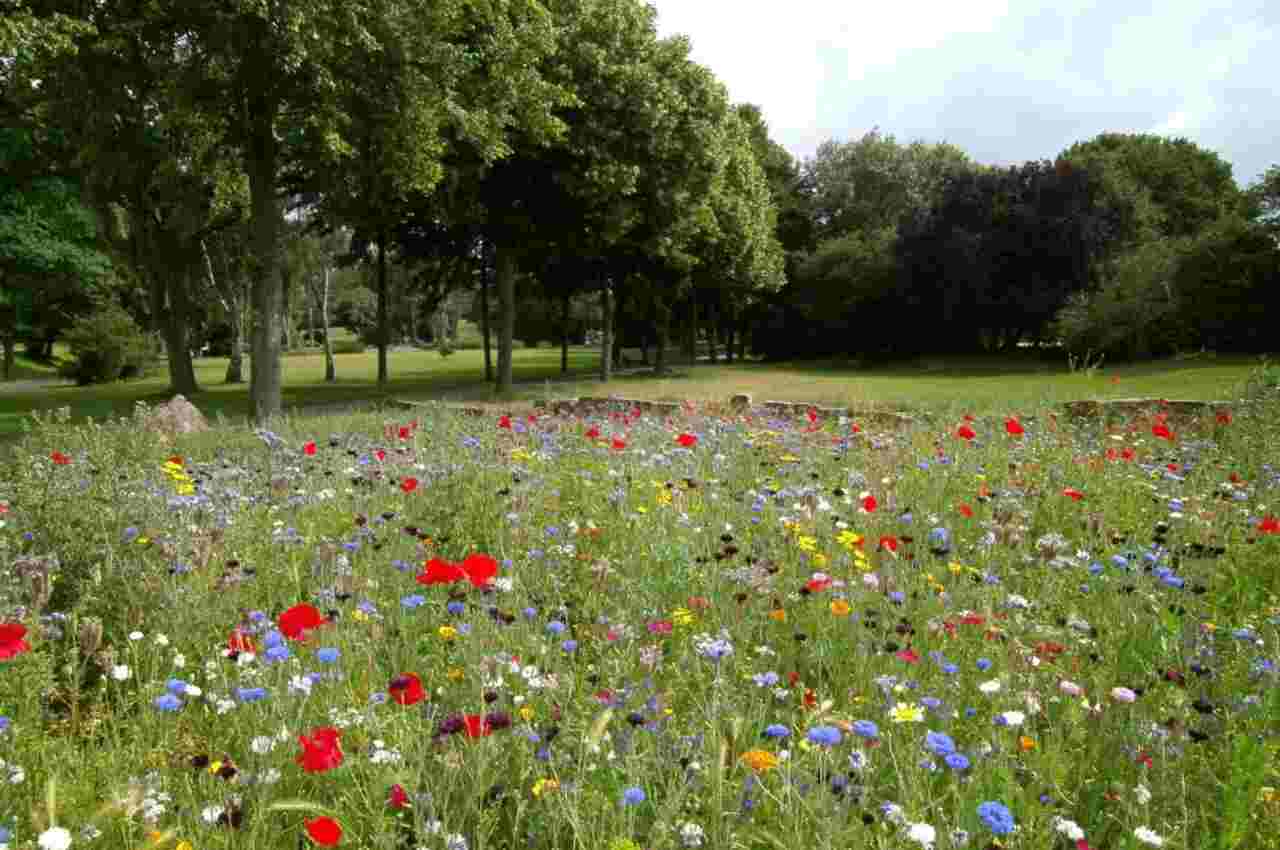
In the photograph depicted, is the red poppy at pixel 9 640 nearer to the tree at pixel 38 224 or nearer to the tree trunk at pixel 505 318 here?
the tree trunk at pixel 505 318

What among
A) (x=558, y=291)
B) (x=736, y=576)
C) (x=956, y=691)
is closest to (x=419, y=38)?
(x=736, y=576)

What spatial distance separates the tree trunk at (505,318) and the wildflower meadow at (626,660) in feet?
65.3

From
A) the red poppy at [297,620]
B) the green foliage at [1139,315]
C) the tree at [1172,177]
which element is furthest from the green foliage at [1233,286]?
the red poppy at [297,620]

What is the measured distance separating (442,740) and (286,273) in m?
37.3

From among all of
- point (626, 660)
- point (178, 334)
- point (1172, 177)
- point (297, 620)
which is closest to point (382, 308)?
point (178, 334)

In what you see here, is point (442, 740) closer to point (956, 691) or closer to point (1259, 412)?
point (956, 691)

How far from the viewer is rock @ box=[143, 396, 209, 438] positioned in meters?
11.8

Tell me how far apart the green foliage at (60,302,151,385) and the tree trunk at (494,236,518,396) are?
2363 centimetres

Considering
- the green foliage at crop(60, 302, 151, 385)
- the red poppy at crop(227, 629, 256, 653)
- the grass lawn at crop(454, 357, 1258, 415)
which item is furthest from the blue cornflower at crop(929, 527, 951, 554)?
the green foliage at crop(60, 302, 151, 385)

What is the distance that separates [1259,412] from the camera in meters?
9.97

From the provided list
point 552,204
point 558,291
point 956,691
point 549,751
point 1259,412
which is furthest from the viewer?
point 558,291

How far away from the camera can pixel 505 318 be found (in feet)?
90.2

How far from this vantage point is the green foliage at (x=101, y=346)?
132 ft

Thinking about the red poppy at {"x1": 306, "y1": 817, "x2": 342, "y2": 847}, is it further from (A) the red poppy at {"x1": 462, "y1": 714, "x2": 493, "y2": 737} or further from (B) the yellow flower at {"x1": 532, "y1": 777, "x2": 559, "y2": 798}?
(B) the yellow flower at {"x1": 532, "y1": 777, "x2": 559, "y2": 798}
